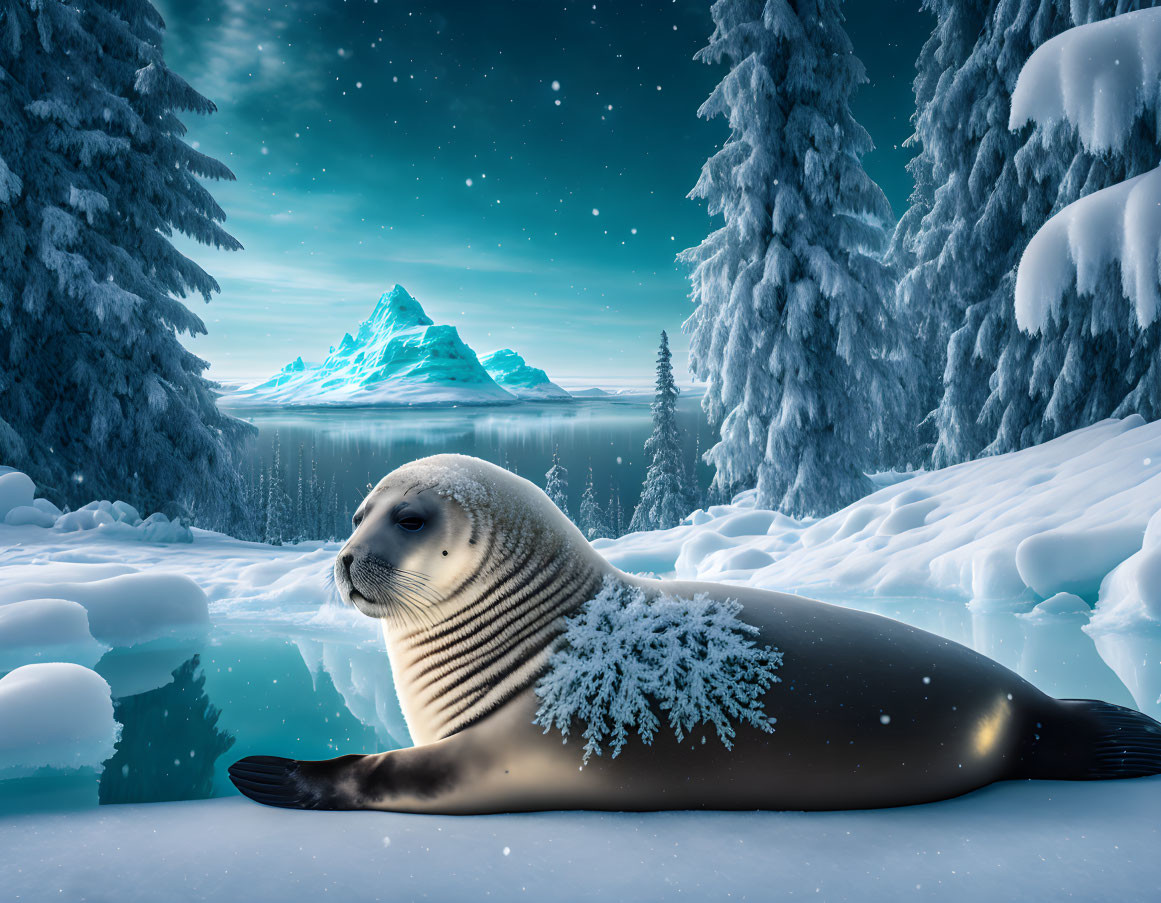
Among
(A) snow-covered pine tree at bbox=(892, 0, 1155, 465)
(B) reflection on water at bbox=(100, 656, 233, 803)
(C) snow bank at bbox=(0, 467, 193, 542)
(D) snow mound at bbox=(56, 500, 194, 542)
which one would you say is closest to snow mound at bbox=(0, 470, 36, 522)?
(C) snow bank at bbox=(0, 467, 193, 542)

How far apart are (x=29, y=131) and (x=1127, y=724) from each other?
1454cm

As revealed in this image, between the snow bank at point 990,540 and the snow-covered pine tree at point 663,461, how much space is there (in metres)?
15.7

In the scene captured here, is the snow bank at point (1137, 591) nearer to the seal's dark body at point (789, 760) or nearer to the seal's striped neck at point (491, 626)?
the seal's dark body at point (789, 760)

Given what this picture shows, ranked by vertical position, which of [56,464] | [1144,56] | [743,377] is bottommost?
[56,464]

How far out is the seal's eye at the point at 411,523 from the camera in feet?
7.05

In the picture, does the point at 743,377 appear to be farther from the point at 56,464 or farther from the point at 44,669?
the point at 56,464

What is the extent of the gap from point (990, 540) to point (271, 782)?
483 cm

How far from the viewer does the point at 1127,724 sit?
2.08 meters

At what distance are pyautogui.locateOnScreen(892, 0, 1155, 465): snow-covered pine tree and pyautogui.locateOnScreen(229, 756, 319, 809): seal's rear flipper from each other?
9716 millimetres

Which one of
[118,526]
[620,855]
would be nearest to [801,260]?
[118,526]

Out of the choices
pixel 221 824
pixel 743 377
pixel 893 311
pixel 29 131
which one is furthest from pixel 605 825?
pixel 29 131

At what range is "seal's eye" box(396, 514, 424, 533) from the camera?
215 centimetres

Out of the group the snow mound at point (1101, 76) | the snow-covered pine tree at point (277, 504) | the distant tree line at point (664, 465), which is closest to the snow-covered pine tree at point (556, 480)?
the distant tree line at point (664, 465)

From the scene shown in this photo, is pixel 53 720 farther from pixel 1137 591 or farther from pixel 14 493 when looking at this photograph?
pixel 14 493
